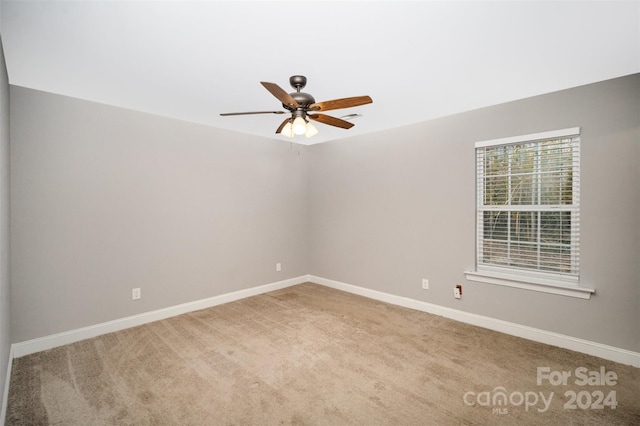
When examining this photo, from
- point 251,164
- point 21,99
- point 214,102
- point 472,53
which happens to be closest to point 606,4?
point 472,53

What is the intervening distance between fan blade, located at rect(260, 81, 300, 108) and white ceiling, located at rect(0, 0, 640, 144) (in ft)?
1.11

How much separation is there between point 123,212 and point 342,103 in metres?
2.73

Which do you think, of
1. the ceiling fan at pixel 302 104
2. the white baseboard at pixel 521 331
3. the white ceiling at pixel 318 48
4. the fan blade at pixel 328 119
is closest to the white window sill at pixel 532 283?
the white baseboard at pixel 521 331

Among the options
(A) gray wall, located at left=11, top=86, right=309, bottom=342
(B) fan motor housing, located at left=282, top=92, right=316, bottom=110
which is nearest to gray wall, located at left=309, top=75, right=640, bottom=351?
(A) gray wall, located at left=11, top=86, right=309, bottom=342

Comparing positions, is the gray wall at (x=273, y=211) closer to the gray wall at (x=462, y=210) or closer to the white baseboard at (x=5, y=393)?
the gray wall at (x=462, y=210)

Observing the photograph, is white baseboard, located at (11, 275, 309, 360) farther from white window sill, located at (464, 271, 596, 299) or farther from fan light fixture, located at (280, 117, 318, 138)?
white window sill, located at (464, 271, 596, 299)

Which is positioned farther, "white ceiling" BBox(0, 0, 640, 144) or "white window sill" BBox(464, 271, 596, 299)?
"white window sill" BBox(464, 271, 596, 299)

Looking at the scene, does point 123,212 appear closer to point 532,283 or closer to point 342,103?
point 342,103

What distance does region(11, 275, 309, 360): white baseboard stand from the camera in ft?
9.14

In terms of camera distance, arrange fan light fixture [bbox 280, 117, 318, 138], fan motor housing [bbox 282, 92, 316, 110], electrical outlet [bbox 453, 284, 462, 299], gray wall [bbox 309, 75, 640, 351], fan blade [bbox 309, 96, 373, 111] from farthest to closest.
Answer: electrical outlet [bbox 453, 284, 462, 299] → gray wall [bbox 309, 75, 640, 351] → fan light fixture [bbox 280, 117, 318, 138] → fan motor housing [bbox 282, 92, 316, 110] → fan blade [bbox 309, 96, 373, 111]

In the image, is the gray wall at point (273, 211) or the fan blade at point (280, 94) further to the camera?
the gray wall at point (273, 211)

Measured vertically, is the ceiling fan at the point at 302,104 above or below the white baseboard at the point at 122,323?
above

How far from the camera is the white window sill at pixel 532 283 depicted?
2.80m

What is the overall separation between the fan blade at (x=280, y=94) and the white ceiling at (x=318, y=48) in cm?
34
